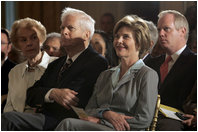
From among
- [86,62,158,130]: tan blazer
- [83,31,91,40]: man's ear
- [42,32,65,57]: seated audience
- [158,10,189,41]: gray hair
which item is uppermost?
[158,10,189,41]: gray hair

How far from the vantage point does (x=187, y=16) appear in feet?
14.4

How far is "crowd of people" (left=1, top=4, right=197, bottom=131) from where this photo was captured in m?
4.30

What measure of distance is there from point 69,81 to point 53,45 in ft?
1.74

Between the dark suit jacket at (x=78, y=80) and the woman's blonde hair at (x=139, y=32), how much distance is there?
1.57 feet

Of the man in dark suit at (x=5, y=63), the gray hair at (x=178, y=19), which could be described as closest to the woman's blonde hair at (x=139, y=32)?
the gray hair at (x=178, y=19)

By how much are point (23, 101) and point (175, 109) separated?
1958 mm

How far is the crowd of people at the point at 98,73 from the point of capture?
4.30m

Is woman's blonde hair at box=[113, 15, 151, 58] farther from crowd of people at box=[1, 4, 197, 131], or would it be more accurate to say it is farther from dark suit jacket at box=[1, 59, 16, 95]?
dark suit jacket at box=[1, 59, 16, 95]

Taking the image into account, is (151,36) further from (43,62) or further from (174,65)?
(43,62)

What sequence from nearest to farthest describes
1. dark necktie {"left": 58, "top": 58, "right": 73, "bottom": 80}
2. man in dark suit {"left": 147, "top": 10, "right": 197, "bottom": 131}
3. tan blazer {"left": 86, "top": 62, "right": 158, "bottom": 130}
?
tan blazer {"left": 86, "top": 62, "right": 158, "bottom": 130}, man in dark suit {"left": 147, "top": 10, "right": 197, "bottom": 131}, dark necktie {"left": 58, "top": 58, "right": 73, "bottom": 80}

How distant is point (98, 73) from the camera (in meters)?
4.49

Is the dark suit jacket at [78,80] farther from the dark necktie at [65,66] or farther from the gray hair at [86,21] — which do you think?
the gray hair at [86,21]

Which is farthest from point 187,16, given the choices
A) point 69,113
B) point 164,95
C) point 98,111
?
point 69,113

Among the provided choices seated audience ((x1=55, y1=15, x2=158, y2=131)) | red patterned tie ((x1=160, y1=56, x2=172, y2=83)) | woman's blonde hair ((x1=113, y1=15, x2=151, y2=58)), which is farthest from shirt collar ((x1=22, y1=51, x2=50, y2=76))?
red patterned tie ((x1=160, y1=56, x2=172, y2=83))
